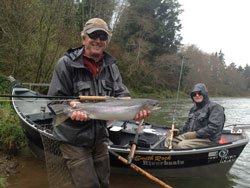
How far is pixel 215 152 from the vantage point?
201 inches

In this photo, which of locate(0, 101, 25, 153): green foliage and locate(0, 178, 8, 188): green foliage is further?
locate(0, 101, 25, 153): green foliage

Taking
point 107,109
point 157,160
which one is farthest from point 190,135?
point 107,109

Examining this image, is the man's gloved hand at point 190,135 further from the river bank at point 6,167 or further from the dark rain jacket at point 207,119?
the river bank at point 6,167

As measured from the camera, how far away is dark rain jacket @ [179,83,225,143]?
5.15 metres

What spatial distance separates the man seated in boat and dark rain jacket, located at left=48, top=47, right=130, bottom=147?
3.30 meters

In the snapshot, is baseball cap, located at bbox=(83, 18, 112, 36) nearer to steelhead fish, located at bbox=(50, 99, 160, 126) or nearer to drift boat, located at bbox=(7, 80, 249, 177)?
steelhead fish, located at bbox=(50, 99, 160, 126)

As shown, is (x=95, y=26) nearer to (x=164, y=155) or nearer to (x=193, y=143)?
(x=164, y=155)

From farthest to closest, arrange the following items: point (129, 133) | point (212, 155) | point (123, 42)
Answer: point (123, 42) < point (129, 133) < point (212, 155)

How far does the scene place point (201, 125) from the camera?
5535mm

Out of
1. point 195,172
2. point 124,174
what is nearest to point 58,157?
point 124,174

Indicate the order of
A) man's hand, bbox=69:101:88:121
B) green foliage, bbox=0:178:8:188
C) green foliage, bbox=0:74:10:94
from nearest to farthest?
man's hand, bbox=69:101:88:121, green foliage, bbox=0:178:8:188, green foliage, bbox=0:74:10:94

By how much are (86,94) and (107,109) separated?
0.38 metres

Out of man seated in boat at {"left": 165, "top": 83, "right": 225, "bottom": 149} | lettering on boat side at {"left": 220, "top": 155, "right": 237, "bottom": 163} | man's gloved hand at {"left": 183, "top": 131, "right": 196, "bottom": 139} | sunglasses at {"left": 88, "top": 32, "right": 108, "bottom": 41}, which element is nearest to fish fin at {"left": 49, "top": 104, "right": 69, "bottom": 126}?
sunglasses at {"left": 88, "top": 32, "right": 108, "bottom": 41}

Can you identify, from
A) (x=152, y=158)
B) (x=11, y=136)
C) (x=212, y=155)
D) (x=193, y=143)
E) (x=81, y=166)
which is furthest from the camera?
(x=11, y=136)
